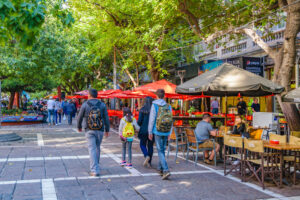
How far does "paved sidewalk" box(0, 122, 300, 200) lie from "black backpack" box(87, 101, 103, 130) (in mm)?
1092

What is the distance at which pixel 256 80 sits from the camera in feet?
28.5

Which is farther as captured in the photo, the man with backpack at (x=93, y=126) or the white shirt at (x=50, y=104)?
the white shirt at (x=50, y=104)

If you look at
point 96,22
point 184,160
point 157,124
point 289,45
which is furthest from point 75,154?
point 96,22

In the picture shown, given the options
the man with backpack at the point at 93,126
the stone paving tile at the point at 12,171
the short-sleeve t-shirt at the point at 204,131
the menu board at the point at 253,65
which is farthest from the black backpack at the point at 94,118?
the menu board at the point at 253,65

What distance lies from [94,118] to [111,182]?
1.41 m

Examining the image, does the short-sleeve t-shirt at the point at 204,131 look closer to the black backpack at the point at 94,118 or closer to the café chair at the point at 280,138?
the café chair at the point at 280,138

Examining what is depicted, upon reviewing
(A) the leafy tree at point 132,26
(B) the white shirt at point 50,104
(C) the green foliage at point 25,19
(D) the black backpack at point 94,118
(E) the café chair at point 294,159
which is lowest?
(E) the café chair at point 294,159

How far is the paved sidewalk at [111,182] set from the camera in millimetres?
5926

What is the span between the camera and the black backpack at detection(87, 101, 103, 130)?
7.14m

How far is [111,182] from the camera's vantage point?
265 inches

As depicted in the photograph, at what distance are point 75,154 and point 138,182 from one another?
379 cm

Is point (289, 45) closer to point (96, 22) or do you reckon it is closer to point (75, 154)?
point (75, 154)

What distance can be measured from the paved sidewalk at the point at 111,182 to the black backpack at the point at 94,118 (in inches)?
43.0

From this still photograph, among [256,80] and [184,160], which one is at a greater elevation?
[256,80]
